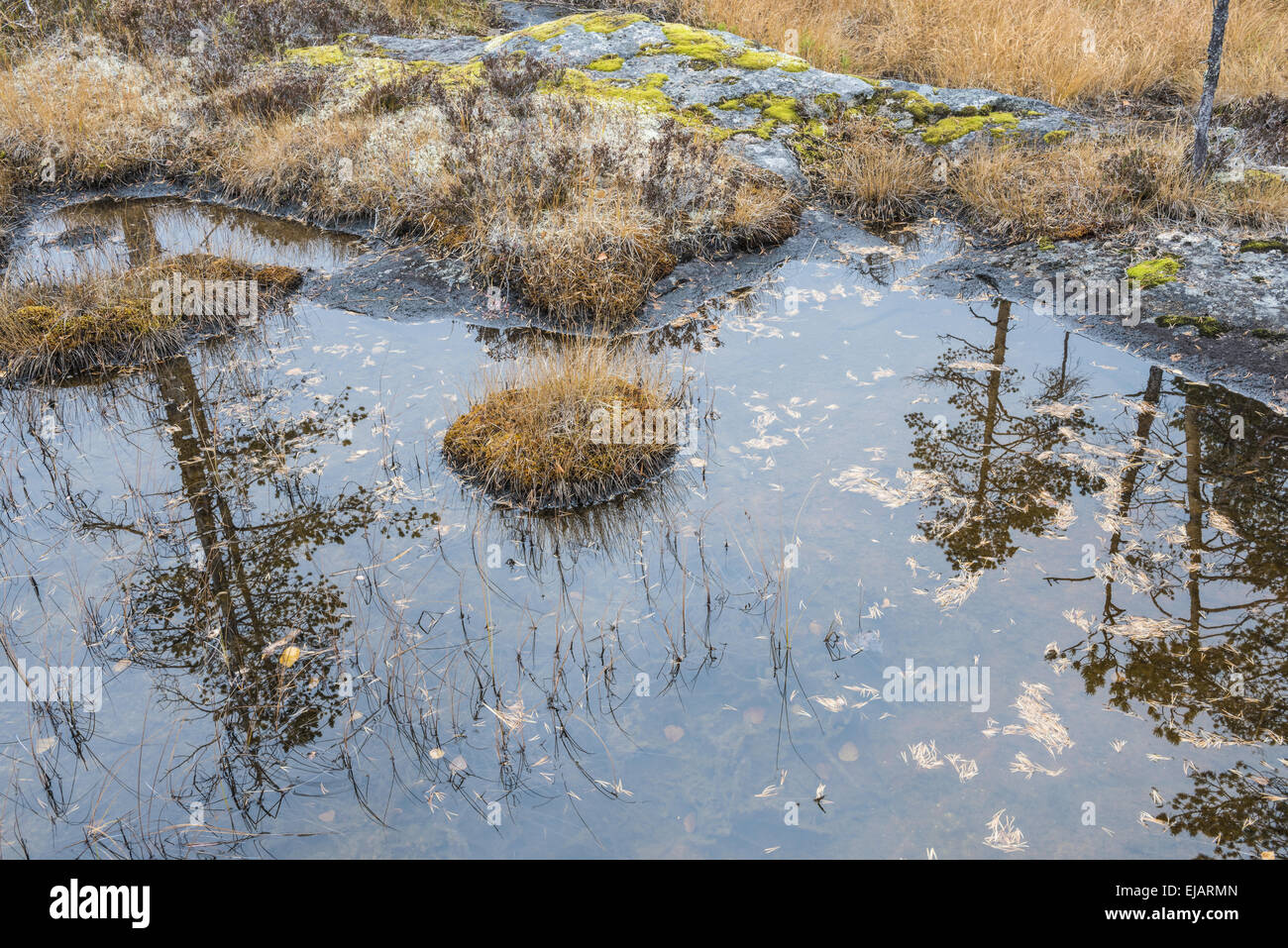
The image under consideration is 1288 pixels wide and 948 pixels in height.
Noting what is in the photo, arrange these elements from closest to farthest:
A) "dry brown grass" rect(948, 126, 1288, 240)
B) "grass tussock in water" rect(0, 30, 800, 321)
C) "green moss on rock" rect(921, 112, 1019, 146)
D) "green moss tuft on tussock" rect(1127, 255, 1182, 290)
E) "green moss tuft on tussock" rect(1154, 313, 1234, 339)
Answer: "green moss tuft on tussock" rect(1154, 313, 1234, 339) → "green moss tuft on tussock" rect(1127, 255, 1182, 290) → "dry brown grass" rect(948, 126, 1288, 240) → "grass tussock in water" rect(0, 30, 800, 321) → "green moss on rock" rect(921, 112, 1019, 146)

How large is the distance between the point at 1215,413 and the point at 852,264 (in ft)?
11.6

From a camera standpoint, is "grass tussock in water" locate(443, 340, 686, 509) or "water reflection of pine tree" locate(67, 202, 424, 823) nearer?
"water reflection of pine tree" locate(67, 202, 424, 823)

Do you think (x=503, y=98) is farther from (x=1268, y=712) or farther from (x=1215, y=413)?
(x=1268, y=712)

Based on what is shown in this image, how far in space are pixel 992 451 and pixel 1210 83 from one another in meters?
4.64

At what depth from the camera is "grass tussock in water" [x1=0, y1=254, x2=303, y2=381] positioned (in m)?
6.59

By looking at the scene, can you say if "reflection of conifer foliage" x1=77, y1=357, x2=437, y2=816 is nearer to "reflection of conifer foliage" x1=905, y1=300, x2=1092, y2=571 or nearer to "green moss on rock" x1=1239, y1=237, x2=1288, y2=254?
"reflection of conifer foliage" x1=905, y1=300, x2=1092, y2=571

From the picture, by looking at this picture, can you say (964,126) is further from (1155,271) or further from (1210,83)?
(1155,271)

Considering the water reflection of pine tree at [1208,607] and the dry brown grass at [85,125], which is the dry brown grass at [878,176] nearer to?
the water reflection of pine tree at [1208,607]

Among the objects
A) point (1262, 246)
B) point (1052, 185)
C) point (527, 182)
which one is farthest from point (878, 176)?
point (527, 182)

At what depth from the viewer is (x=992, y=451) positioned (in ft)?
18.0

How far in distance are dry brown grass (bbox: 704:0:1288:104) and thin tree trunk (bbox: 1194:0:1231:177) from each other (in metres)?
3.59

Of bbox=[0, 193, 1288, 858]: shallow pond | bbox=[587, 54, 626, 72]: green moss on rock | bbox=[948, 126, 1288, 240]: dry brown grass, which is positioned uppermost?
bbox=[587, 54, 626, 72]: green moss on rock

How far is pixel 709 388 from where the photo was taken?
244 inches

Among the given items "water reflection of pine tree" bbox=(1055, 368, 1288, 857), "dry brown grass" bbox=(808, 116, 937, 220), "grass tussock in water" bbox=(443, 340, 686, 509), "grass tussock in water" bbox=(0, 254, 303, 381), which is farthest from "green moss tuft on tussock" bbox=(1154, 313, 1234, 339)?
"grass tussock in water" bbox=(0, 254, 303, 381)
